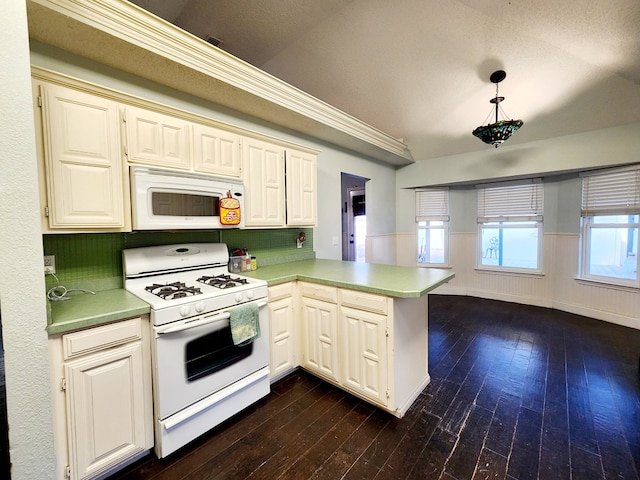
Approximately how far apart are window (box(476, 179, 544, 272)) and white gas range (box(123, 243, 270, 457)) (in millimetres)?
4390

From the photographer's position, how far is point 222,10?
2279mm

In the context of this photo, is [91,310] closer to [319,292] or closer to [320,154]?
[319,292]

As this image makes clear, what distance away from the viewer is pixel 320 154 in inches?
136

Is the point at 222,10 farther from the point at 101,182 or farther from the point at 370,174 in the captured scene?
the point at 370,174

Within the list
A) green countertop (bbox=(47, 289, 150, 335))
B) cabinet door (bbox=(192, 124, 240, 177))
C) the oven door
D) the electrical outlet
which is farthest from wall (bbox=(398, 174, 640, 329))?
the electrical outlet

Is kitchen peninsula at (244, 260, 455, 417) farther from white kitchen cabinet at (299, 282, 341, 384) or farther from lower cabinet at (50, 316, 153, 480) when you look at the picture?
lower cabinet at (50, 316, 153, 480)

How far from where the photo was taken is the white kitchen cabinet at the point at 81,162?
146cm

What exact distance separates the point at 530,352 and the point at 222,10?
433cm

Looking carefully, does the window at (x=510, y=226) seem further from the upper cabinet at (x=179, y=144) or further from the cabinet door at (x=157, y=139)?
the cabinet door at (x=157, y=139)

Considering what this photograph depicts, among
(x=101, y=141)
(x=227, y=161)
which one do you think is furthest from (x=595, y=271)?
(x=101, y=141)

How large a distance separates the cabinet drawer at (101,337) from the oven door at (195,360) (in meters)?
0.12

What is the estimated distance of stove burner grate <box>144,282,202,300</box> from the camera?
1672 millimetres

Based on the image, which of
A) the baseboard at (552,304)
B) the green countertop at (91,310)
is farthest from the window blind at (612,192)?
the green countertop at (91,310)

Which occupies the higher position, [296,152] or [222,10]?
[222,10]
